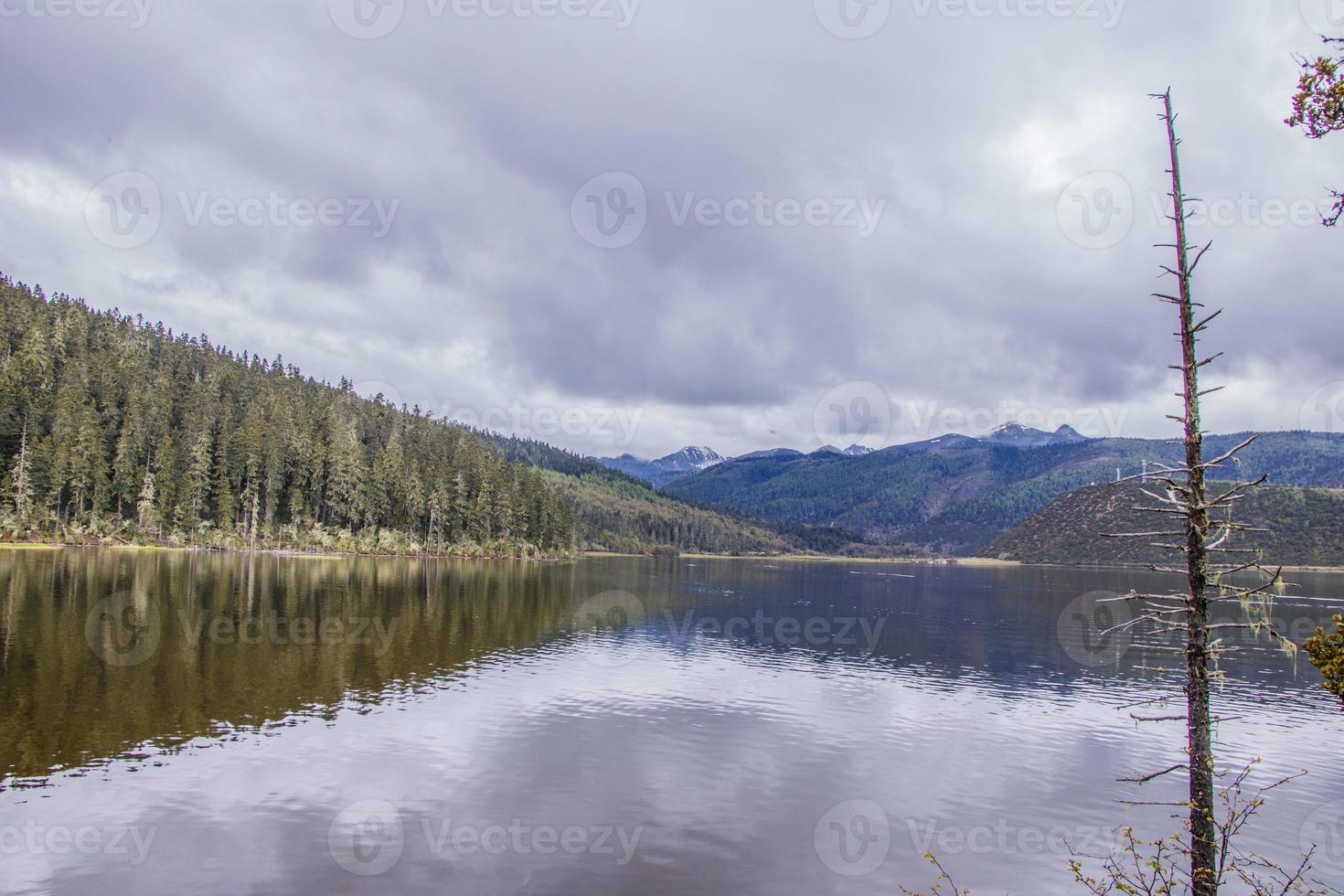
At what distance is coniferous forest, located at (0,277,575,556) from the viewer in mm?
131750

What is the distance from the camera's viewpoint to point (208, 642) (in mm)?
49344

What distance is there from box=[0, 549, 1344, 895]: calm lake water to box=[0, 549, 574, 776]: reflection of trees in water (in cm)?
29

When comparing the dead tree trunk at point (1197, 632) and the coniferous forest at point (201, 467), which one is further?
the coniferous forest at point (201, 467)

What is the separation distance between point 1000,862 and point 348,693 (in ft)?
104

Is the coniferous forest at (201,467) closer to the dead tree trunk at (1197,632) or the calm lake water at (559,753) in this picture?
the calm lake water at (559,753)

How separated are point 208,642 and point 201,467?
4554 inches

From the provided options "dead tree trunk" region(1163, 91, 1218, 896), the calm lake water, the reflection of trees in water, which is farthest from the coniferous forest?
"dead tree trunk" region(1163, 91, 1218, 896)

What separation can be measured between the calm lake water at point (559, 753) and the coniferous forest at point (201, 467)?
245ft

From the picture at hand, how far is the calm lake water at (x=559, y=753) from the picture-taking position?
73.6 ft

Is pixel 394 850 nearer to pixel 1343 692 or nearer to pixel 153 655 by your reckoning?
pixel 1343 692

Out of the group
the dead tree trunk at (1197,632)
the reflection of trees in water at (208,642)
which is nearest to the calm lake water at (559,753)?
the reflection of trees in water at (208,642)

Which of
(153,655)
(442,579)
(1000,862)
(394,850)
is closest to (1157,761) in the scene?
(1000,862)

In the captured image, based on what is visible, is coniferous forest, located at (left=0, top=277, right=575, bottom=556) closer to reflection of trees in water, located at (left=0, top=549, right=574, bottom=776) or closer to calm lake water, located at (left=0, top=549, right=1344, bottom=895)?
reflection of trees in water, located at (left=0, top=549, right=574, bottom=776)

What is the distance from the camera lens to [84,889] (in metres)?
19.3
